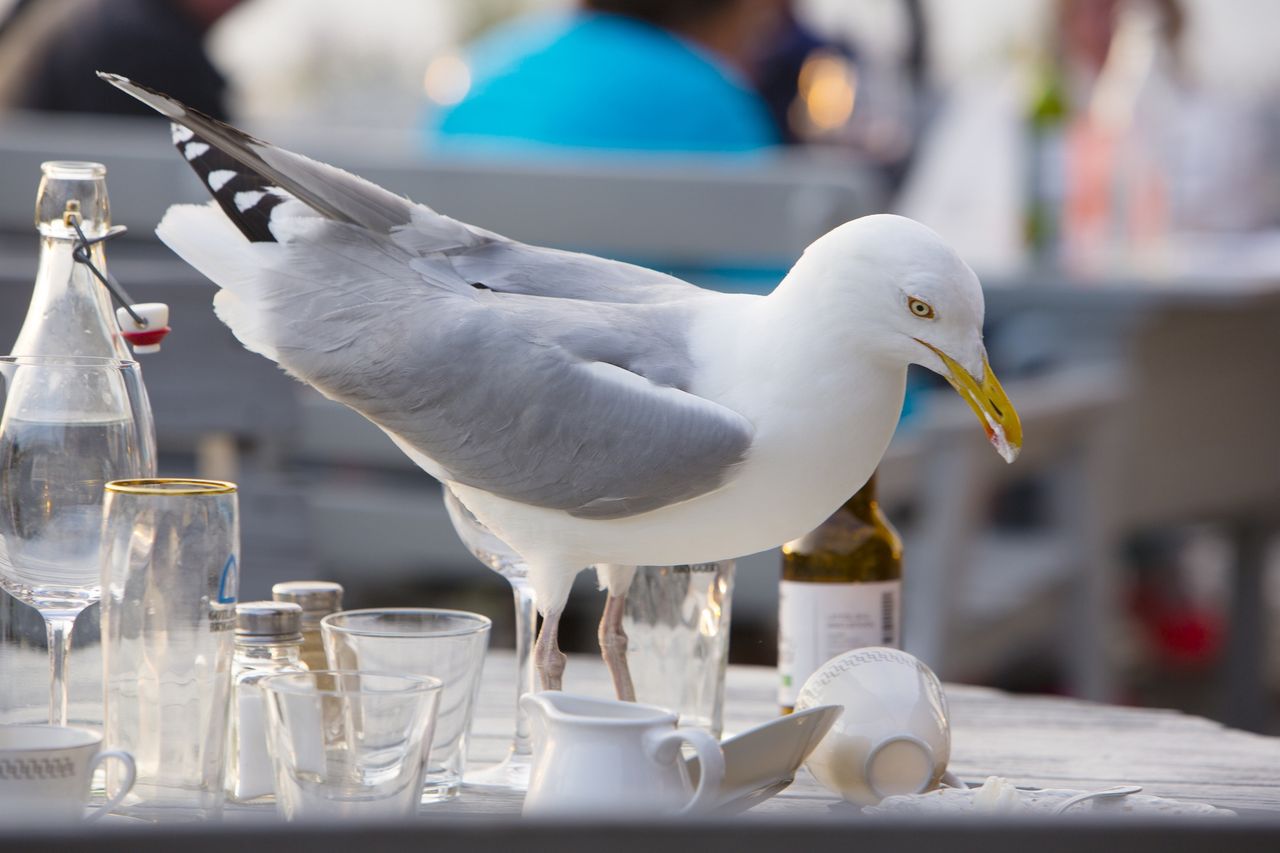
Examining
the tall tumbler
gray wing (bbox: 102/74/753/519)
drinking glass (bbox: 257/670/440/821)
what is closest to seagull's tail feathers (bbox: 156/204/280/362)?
gray wing (bbox: 102/74/753/519)

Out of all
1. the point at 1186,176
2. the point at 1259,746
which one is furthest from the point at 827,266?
the point at 1186,176

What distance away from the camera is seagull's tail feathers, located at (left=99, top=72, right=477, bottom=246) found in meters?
1.00

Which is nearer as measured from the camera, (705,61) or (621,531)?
(621,531)

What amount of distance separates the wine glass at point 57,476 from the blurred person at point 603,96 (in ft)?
6.45

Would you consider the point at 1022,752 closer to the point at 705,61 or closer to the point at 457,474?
the point at 457,474

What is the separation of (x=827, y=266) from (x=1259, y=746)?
628 mm

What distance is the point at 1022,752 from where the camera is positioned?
4.17ft

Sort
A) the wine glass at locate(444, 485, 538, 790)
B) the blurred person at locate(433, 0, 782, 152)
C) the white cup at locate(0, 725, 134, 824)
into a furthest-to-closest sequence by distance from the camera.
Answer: the blurred person at locate(433, 0, 782, 152)
the wine glass at locate(444, 485, 538, 790)
the white cup at locate(0, 725, 134, 824)

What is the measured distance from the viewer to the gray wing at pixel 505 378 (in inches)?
38.3

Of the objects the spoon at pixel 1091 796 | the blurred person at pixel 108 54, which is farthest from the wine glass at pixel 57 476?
the blurred person at pixel 108 54

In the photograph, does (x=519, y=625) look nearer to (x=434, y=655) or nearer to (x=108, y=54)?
(x=434, y=655)

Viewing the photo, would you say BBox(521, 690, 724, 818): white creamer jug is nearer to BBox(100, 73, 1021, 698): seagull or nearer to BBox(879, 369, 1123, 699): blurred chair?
BBox(100, 73, 1021, 698): seagull

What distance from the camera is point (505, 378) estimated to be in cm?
98

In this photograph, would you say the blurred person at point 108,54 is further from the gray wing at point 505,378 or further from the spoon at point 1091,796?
the spoon at point 1091,796
